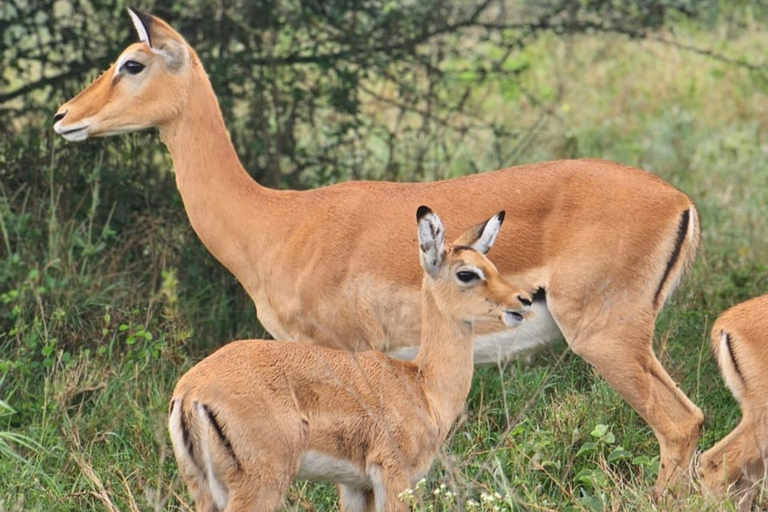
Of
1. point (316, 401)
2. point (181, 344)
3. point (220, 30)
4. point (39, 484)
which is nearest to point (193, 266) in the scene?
point (181, 344)

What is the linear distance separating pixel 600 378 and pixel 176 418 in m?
2.09

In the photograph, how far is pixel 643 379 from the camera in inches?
201

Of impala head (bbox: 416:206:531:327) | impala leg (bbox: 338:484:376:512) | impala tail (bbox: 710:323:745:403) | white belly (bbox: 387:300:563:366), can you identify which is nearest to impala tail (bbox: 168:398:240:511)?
impala leg (bbox: 338:484:376:512)

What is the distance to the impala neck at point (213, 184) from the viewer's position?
17.9 ft

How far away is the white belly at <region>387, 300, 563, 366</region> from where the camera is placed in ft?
16.9

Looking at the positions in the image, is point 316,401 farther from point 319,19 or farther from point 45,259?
point 319,19

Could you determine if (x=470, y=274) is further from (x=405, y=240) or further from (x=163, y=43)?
(x=163, y=43)

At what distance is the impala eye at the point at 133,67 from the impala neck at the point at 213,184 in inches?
8.0

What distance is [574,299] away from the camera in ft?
16.9

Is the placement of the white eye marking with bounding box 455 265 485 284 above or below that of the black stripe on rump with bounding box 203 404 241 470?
above

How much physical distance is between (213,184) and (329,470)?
62.9 inches

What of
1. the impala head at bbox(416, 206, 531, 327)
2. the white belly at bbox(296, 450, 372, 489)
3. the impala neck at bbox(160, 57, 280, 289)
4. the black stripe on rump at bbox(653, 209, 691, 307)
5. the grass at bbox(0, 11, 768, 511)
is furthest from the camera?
the impala neck at bbox(160, 57, 280, 289)

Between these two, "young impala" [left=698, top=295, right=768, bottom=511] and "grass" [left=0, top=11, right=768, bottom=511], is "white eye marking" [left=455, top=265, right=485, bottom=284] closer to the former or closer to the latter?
"grass" [left=0, top=11, right=768, bottom=511]

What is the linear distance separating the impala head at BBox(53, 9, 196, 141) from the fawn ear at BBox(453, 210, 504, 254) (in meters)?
1.45
